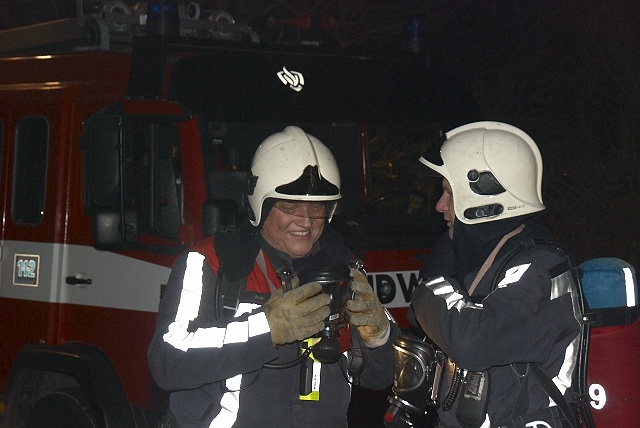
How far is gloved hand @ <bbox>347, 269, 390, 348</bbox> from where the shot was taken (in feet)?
10.8

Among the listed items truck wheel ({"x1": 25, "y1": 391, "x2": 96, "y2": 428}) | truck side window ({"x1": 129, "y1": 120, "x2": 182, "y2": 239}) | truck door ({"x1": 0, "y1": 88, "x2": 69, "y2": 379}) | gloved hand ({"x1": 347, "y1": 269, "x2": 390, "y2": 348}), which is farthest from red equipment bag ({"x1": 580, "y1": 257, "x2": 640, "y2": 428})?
truck door ({"x1": 0, "y1": 88, "x2": 69, "y2": 379})

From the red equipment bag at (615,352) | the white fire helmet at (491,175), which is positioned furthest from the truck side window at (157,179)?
the red equipment bag at (615,352)

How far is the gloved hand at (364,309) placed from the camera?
3.30 meters

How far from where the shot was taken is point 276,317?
10.2 ft

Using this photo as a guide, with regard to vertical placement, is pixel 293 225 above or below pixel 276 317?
above

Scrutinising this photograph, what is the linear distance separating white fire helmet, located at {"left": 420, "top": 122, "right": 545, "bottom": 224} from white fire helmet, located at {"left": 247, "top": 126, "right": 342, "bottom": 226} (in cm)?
42

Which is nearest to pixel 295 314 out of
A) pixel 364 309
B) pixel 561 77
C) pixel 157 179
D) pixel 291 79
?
pixel 364 309

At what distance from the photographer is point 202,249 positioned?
3.32 m

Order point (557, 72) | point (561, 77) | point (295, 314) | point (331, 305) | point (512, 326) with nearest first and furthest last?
1. point (512, 326)
2. point (295, 314)
3. point (331, 305)
4. point (561, 77)
5. point (557, 72)

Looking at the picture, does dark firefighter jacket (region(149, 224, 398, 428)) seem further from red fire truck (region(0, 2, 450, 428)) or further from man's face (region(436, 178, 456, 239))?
red fire truck (region(0, 2, 450, 428))

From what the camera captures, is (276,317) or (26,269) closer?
(276,317)

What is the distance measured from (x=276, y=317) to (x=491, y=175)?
0.88 meters

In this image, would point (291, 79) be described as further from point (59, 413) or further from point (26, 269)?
point (59, 413)

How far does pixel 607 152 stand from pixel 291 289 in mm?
12197
